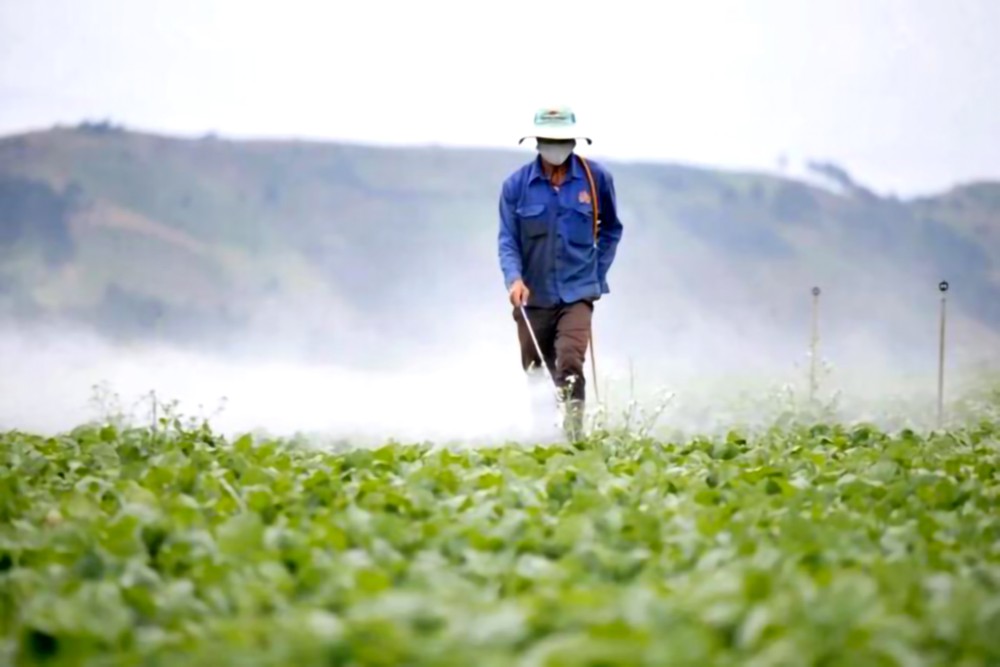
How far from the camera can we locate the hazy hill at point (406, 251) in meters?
14.6

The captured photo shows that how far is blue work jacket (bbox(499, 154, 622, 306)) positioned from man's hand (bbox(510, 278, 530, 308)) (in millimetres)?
54

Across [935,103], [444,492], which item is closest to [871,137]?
[935,103]

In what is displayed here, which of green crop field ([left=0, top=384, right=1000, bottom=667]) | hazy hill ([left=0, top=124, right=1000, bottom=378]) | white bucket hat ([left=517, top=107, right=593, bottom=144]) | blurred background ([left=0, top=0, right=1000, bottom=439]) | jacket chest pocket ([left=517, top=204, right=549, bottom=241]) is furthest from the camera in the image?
hazy hill ([left=0, top=124, right=1000, bottom=378])

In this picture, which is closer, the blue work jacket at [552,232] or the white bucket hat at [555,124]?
the white bucket hat at [555,124]

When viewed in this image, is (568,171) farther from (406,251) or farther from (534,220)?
(406,251)

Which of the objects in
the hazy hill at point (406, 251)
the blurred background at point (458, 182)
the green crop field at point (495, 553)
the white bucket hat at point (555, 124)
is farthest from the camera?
the hazy hill at point (406, 251)

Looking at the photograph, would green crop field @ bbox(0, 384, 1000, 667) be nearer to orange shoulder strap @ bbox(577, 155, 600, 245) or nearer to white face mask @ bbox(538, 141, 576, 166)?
orange shoulder strap @ bbox(577, 155, 600, 245)

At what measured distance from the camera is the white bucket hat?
10.2 metres

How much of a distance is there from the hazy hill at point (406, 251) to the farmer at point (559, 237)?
455cm

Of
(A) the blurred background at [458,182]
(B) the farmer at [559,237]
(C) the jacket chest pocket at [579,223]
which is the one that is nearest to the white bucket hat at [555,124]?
(B) the farmer at [559,237]

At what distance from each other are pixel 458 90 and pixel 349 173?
1.00 meters

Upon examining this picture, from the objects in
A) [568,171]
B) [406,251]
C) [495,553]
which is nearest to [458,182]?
[406,251]

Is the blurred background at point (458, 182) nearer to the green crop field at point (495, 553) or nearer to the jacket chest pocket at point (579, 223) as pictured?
the jacket chest pocket at point (579, 223)

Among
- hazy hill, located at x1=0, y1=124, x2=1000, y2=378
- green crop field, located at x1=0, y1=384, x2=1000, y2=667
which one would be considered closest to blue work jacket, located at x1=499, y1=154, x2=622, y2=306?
green crop field, located at x1=0, y1=384, x2=1000, y2=667
